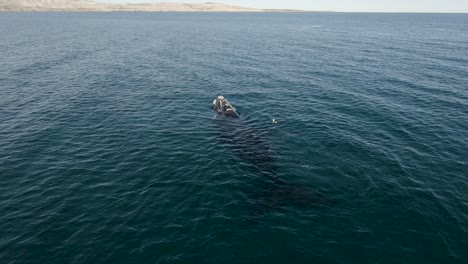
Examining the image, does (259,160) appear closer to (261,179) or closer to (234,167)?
(234,167)

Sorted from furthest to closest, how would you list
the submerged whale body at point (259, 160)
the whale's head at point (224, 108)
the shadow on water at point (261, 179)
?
the whale's head at point (224, 108)
the submerged whale body at point (259, 160)
the shadow on water at point (261, 179)

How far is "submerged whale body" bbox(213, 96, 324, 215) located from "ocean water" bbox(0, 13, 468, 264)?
208 mm

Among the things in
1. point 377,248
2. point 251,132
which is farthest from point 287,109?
point 377,248

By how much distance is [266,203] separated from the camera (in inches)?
1266

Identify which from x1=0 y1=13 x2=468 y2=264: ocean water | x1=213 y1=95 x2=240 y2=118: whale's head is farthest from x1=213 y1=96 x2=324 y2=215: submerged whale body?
x1=0 y1=13 x2=468 y2=264: ocean water

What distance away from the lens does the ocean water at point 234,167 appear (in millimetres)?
26953

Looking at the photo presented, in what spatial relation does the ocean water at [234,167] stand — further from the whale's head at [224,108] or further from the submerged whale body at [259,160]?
the whale's head at [224,108]

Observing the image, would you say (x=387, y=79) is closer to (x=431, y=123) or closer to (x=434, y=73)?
(x=434, y=73)

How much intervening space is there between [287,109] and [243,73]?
29.8 meters

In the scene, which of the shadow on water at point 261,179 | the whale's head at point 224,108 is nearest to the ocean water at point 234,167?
the shadow on water at point 261,179

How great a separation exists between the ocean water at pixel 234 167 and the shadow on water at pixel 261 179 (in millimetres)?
199

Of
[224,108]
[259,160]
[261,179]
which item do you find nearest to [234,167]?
[259,160]

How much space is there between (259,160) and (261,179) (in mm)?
4649

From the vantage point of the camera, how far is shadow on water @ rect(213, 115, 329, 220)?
105ft
